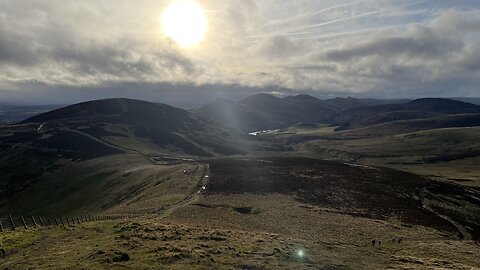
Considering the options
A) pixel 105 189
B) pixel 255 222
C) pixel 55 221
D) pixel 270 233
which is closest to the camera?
pixel 270 233

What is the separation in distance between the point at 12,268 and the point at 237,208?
3618 centimetres

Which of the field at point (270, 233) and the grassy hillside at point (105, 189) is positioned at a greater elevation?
the field at point (270, 233)

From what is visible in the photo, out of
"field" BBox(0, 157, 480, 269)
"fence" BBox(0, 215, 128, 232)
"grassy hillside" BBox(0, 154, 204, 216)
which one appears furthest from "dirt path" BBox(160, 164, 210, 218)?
"fence" BBox(0, 215, 128, 232)

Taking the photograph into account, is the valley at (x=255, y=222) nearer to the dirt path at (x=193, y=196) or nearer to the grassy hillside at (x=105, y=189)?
the dirt path at (x=193, y=196)

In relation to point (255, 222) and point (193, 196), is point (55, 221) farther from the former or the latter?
point (255, 222)

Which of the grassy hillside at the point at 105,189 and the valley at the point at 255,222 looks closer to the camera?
the valley at the point at 255,222

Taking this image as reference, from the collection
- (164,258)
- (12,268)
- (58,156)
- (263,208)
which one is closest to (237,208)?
(263,208)

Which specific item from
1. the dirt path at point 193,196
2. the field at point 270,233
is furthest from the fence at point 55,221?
the dirt path at point 193,196

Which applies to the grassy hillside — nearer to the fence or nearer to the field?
the field

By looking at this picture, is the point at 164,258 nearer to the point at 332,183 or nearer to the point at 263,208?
the point at 263,208

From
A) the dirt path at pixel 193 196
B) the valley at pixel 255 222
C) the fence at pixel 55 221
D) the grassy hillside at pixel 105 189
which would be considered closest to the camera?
the valley at pixel 255 222

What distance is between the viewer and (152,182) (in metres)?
93.4

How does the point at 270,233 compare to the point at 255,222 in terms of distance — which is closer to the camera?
the point at 270,233

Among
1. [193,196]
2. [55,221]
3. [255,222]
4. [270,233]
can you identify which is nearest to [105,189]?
[193,196]
